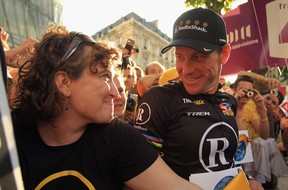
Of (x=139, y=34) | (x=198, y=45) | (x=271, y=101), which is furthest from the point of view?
(x=139, y=34)

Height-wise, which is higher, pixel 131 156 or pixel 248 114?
pixel 131 156

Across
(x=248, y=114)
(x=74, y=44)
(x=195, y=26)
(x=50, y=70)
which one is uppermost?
(x=195, y=26)

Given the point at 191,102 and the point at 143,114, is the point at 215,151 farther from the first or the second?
the point at 143,114

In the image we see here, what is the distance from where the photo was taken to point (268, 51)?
3.59 meters

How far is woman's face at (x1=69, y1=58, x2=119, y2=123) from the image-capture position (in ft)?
3.85

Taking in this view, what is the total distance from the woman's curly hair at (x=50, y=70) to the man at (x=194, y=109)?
473mm

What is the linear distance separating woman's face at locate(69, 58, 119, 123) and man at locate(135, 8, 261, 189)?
37 centimetres

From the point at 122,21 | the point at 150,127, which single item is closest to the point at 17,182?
the point at 150,127

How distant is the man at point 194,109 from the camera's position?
1.50 m

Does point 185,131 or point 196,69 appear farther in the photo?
point 196,69

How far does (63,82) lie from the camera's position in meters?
1.20

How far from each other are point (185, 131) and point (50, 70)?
758 millimetres

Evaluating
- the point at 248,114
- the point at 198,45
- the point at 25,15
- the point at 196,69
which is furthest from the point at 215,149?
the point at 25,15

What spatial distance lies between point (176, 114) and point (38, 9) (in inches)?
783
